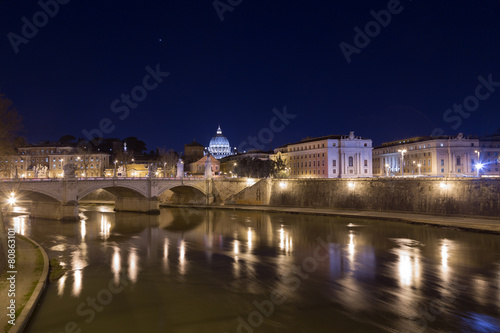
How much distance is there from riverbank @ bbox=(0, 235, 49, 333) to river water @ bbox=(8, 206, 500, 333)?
31.1 inches

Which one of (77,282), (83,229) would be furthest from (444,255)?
(83,229)

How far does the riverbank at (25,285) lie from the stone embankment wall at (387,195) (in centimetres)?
3764

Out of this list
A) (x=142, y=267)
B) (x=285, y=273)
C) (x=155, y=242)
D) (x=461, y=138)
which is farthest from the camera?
(x=461, y=138)

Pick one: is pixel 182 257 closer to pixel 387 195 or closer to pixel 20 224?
pixel 20 224

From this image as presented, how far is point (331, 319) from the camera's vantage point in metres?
16.1

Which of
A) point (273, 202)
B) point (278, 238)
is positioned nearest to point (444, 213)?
point (278, 238)

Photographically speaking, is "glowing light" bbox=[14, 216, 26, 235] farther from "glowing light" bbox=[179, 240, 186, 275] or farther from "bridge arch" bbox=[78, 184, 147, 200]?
"glowing light" bbox=[179, 240, 186, 275]

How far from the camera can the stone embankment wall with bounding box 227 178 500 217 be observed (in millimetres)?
41094

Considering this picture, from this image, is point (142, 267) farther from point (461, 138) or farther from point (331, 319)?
point (461, 138)

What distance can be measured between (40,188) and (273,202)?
3234 cm

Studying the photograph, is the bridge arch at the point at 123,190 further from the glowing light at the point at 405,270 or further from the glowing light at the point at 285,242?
the glowing light at the point at 405,270

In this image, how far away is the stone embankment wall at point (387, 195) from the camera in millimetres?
41094

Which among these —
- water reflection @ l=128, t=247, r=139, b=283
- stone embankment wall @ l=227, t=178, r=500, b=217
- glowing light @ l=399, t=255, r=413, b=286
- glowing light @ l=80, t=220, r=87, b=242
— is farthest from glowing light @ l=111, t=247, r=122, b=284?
stone embankment wall @ l=227, t=178, r=500, b=217

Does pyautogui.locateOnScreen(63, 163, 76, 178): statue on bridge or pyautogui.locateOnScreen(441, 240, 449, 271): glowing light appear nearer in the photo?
pyautogui.locateOnScreen(441, 240, 449, 271): glowing light
